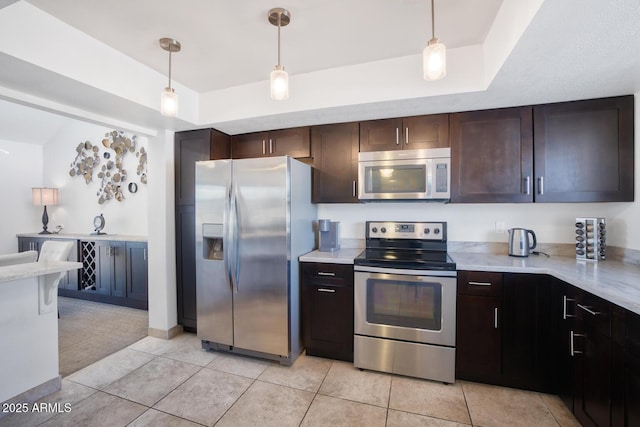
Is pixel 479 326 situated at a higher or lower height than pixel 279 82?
lower

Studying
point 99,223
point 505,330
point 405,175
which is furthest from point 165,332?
point 505,330

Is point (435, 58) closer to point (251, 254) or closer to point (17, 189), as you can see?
point (251, 254)

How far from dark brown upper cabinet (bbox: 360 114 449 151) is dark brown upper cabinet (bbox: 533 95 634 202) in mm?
710

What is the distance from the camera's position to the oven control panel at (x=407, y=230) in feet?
8.34

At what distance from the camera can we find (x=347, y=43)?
192 cm

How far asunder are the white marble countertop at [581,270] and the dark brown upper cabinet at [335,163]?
1136mm

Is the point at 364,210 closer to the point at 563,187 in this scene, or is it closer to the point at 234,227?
the point at 234,227

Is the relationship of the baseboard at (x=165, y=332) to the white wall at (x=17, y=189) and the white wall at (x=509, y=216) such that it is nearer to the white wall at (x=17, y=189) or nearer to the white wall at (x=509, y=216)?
the white wall at (x=509, y=216)

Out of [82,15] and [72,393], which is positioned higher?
[82,15]

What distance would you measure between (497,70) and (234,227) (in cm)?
222

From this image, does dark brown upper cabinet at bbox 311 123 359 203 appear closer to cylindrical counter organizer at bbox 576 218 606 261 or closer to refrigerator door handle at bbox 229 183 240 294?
refrigerator door handle at bbox 229 183 240 294

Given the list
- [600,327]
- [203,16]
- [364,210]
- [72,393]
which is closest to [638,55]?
[600,327]

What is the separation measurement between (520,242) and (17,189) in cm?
736

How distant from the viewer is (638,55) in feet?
4.90
